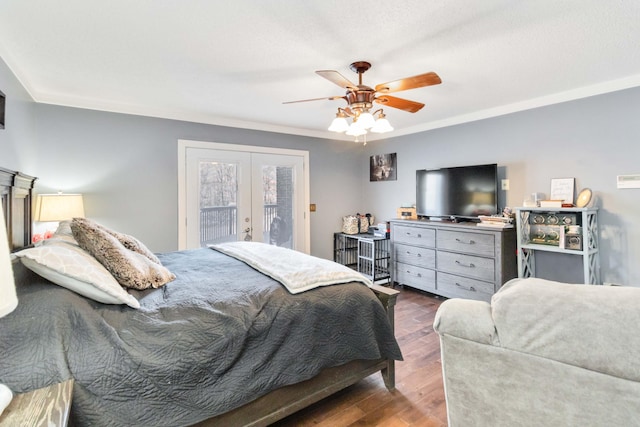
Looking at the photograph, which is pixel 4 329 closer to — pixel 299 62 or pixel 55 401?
pixel 55 401

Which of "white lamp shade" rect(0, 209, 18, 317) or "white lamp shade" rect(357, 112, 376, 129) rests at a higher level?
"white lamp shade" rect(357, 112, 376, 129)

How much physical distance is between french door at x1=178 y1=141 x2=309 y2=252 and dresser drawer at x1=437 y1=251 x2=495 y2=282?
202 cm

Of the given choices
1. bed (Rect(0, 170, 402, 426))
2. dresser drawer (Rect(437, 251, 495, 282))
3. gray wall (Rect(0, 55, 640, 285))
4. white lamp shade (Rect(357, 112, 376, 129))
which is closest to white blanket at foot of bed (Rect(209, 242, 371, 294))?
bed (Rect(0, 170, 402, 426))

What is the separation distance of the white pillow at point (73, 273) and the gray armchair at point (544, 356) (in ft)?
4.50

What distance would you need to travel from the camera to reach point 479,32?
2004 mm

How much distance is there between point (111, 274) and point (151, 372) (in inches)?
24.3

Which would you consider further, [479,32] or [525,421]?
[479,32]

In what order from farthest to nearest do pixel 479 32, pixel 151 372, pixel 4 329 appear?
pixel 479 32, pixel 151 372, pixel 4 329

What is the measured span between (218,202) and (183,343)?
2919mm

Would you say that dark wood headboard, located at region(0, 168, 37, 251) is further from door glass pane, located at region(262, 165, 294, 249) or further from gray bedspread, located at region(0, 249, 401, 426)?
door glass pane, located at region(262, 165, 294, 249)

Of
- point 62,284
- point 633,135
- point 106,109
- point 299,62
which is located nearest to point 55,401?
point 62,284

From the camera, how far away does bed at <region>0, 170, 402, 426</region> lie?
1.13 metres

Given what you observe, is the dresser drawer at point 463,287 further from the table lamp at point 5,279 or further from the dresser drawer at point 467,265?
the table lamp at point 5,279

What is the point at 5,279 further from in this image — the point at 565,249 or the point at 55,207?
the point at 565,249
